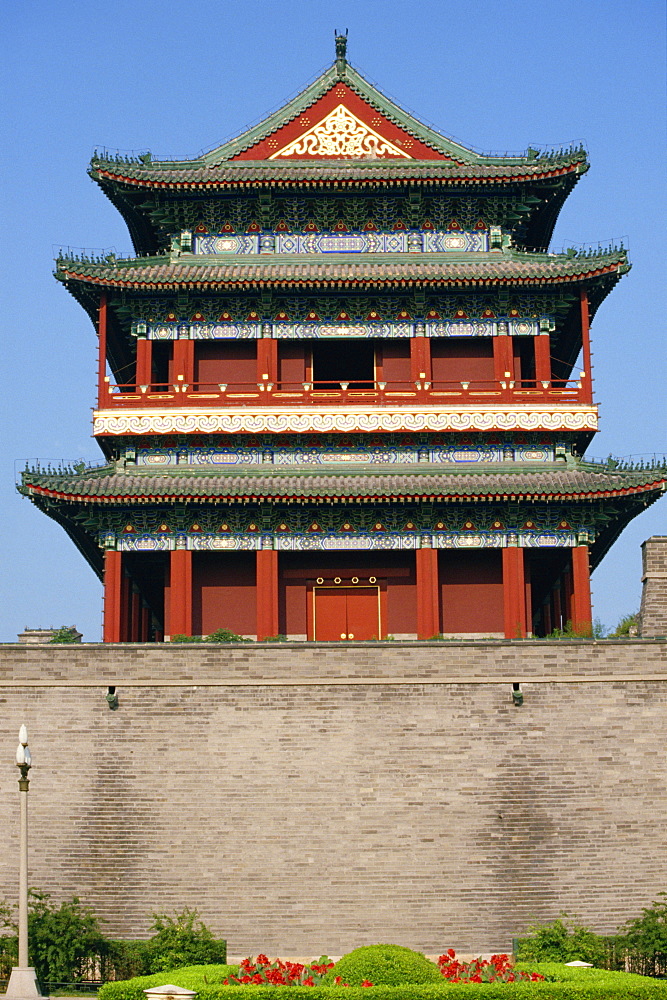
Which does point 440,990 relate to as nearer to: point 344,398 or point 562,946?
point 562,946

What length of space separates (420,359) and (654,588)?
346 inches

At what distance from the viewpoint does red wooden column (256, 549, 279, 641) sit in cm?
3525

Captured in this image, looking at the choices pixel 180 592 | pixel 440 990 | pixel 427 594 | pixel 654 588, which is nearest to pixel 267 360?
pixel 180 592

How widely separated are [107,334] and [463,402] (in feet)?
31.9

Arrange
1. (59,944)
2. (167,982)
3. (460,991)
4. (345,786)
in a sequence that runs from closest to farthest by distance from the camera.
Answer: (460,991)
(167,982)
(59,944)
(345,786)

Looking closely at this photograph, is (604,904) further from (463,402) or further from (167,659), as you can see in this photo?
(463,402)

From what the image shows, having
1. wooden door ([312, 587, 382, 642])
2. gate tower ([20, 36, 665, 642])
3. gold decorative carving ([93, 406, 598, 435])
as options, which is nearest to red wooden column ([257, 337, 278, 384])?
Answer: gate tower ([20, 36, 665, 642])

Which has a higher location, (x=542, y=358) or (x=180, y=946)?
(x=542, y=358)

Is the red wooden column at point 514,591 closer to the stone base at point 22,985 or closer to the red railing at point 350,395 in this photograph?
the red railing at point 350,395

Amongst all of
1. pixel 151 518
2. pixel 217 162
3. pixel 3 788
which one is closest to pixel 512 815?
pixel 3 788

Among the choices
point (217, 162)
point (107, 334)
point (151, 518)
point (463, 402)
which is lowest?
point (151, 518)

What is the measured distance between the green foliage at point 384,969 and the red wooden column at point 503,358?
17.9 m

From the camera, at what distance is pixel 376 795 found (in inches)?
1137

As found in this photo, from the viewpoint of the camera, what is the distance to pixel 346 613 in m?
36.6
